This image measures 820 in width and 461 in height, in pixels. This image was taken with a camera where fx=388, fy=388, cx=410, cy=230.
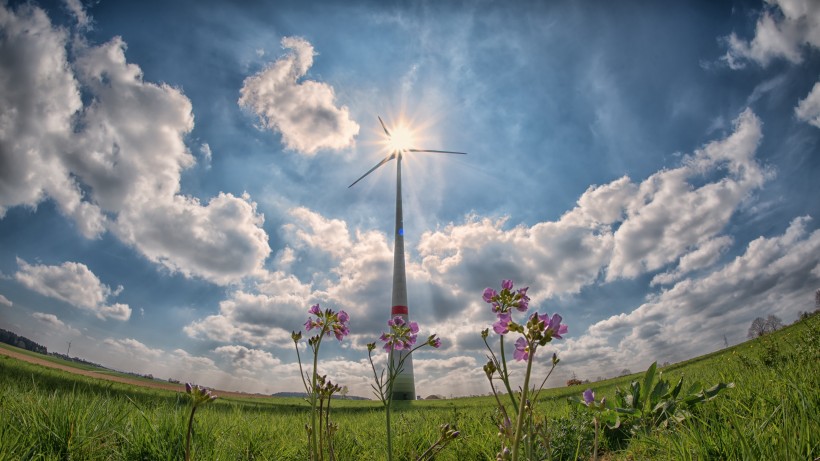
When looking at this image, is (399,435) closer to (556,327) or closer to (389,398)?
(389,398)

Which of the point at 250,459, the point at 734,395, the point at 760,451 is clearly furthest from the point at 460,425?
the point at 760,451

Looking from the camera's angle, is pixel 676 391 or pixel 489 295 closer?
pixel 489 295

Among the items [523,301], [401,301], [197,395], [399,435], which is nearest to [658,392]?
[399,435]

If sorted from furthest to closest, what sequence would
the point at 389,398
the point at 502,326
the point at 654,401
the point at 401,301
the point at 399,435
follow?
the point at 401,301, the point at 399,435, the point at 654,401, the point at 389,398, the point at 502,326

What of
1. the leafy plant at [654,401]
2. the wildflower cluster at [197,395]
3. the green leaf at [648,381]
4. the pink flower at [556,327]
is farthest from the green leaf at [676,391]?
the wildflower cluster at [197,395]

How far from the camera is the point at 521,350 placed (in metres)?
2.31

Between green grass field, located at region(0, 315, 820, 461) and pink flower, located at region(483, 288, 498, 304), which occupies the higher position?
pink flower, located at region(483, 288, 498, 304)

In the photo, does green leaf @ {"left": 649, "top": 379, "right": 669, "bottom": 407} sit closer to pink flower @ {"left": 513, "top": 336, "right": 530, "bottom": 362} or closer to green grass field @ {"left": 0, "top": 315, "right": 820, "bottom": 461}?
green grass field @ {"left": 0, "top": 315, "right": 820, "bottom": 461}

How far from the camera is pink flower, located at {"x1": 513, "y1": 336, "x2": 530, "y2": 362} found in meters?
2.28

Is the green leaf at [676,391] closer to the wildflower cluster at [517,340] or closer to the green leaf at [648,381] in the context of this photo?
the green leaf at [648,381]

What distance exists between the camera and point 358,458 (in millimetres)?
4555

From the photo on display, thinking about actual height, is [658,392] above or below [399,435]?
above

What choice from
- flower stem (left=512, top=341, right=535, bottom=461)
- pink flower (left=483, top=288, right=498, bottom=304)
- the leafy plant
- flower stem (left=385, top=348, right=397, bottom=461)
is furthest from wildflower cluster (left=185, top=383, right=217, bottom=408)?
the leafy plant

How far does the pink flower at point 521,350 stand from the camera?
89.6 inches
